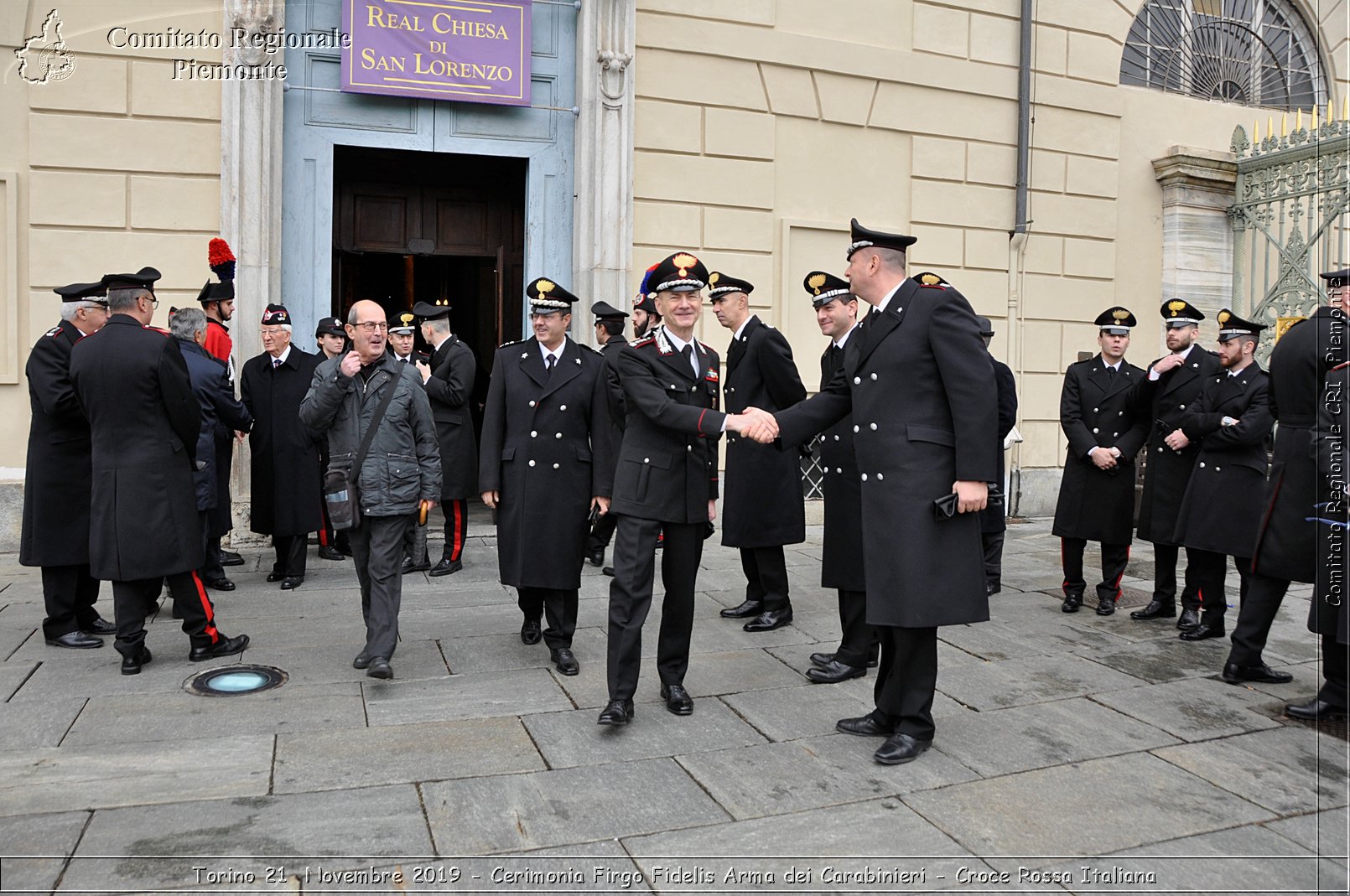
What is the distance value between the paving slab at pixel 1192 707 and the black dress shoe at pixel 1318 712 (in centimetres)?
13

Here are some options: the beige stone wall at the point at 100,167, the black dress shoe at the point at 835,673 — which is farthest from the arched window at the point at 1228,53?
the beige stone wall at the point at 100,167

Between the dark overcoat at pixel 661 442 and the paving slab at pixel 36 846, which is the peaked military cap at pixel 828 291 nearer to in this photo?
the dark overcoat at pixel 661 442

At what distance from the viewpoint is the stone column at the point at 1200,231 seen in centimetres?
1186

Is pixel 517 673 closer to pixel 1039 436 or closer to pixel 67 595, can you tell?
pixel 67 595

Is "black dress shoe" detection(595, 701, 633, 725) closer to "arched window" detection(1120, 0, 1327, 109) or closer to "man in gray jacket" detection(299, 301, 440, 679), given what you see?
"man in gray jacket" detection(299, 301, 440, 679)

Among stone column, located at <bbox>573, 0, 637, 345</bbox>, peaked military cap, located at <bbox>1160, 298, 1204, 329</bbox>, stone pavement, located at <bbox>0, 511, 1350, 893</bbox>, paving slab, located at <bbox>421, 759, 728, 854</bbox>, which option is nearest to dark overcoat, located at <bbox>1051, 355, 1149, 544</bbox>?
peaked military cap, located at <bbox>1160, 298, 1204, 329</bbox>

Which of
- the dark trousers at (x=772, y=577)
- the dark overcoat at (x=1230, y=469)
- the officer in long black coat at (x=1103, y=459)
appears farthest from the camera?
the officer in long black coat at (x=1103, y=459)

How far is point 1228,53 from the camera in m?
12.5

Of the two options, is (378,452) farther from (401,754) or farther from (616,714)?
(616,714)

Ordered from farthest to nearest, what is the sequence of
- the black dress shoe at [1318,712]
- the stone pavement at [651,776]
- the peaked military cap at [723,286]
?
the peaked military cap at [723,286] → the black dress shoe at [1318,712] → the stone pavement at [651,776]

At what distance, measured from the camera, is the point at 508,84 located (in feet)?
31.1

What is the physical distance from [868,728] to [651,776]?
1.02 meters

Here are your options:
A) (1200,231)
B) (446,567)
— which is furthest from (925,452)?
(1200,231)

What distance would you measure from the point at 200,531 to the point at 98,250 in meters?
4.03
